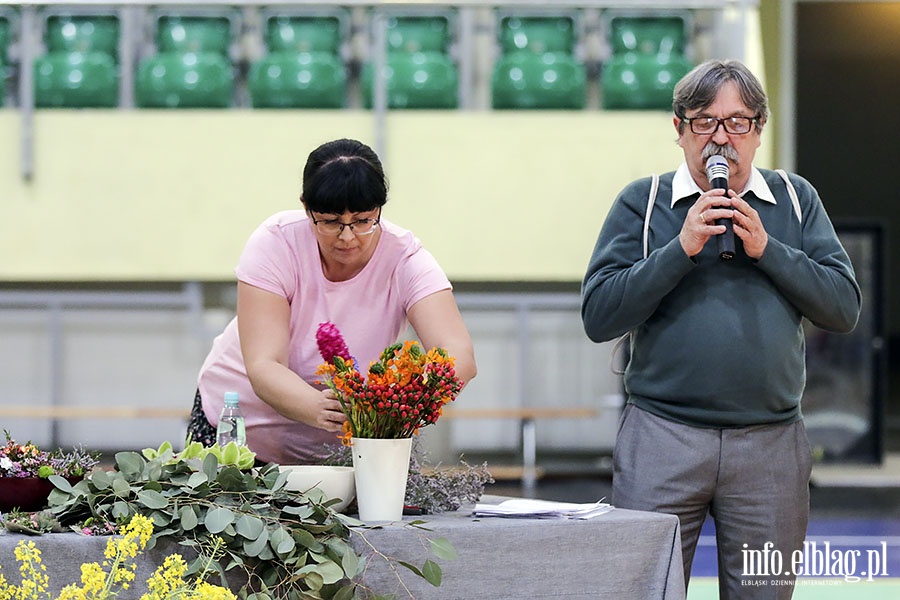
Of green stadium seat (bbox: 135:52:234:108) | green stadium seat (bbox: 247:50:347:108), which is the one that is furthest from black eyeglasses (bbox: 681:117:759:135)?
green stadium seat (bbox: 135:52:234:108)

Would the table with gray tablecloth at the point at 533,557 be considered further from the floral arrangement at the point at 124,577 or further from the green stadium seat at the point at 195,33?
the green stadium seat at the point at 195,33

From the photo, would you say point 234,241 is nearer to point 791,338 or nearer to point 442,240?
point 442,240

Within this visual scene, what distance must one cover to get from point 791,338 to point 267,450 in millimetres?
1016

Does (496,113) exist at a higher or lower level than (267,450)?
higher

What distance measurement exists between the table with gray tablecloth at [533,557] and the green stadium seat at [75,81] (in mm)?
4845

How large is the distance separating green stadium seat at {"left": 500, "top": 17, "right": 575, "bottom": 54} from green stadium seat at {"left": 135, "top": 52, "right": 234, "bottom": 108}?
1.48m

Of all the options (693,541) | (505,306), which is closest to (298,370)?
(693,541)

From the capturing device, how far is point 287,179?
614 centimetres

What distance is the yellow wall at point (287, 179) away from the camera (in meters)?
6.15

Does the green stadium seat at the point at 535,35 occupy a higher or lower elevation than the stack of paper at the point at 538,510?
higher

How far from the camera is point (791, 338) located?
2.20 metres

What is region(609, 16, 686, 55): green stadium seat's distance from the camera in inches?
254

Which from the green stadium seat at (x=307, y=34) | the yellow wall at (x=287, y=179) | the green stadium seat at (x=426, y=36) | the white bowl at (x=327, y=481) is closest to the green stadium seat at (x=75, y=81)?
the yellow wall at (x=287, y=179)

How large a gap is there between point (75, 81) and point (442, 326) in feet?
14.9
